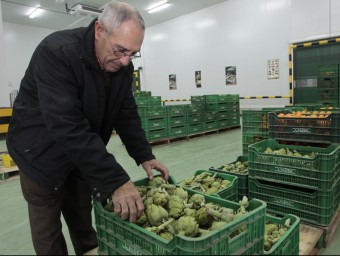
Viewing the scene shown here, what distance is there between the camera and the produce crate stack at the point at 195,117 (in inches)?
300

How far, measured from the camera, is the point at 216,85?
448 inches

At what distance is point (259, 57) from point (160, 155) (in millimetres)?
6028

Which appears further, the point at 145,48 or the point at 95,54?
the point at 145,48

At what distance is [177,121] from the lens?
7.30m

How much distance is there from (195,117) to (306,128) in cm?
481

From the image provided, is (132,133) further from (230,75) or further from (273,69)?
(230,75)

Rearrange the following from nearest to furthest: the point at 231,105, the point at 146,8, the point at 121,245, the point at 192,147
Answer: the point at 121,245, the point at 192,147, the point at 231,105, the point at 146,8

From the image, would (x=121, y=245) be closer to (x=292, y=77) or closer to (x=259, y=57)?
(x=292, y=77)

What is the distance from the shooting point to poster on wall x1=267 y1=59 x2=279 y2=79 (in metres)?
9.38

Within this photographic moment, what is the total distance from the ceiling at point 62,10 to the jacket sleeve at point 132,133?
925 cm

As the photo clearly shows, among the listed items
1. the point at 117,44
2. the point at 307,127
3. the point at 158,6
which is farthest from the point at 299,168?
the point at 158,6

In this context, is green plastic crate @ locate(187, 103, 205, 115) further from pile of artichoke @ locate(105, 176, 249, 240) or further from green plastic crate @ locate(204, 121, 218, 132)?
pile of artichoke @ locate(105, 176, 249, 240)

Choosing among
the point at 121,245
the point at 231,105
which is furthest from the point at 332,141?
the point at 231,105

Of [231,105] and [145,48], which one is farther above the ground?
[145,48]
